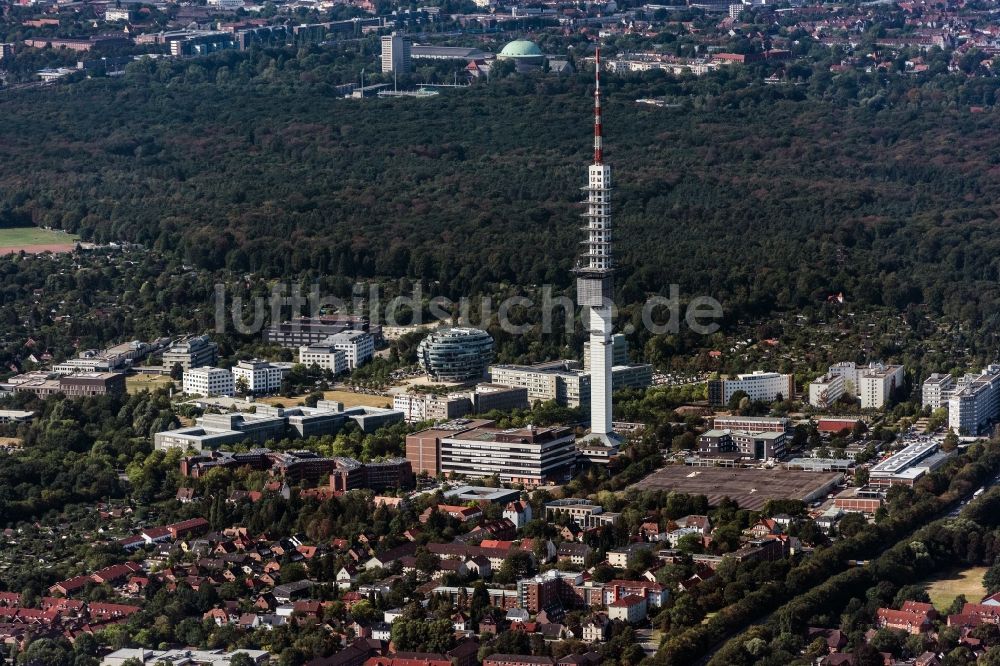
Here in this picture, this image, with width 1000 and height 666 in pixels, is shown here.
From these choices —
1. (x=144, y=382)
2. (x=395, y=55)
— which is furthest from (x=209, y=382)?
(x=395, y=55)

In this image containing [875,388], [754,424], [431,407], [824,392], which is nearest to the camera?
[754,424]

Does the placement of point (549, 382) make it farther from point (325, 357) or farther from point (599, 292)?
point (325, 357)

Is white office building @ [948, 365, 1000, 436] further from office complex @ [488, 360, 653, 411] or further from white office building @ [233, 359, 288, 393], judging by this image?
white office building @ [233, 359, 288, 393]

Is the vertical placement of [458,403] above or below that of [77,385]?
above

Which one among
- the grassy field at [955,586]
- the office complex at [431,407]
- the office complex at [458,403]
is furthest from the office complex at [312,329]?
the grassy field at [955,586]

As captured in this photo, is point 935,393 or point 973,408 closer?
point 973,408

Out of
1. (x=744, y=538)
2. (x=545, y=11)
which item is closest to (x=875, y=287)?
(x=744, y=538)

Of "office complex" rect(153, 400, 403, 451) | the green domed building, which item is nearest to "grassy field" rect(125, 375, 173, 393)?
"office complex" rect(153, 400, 403, 451)
